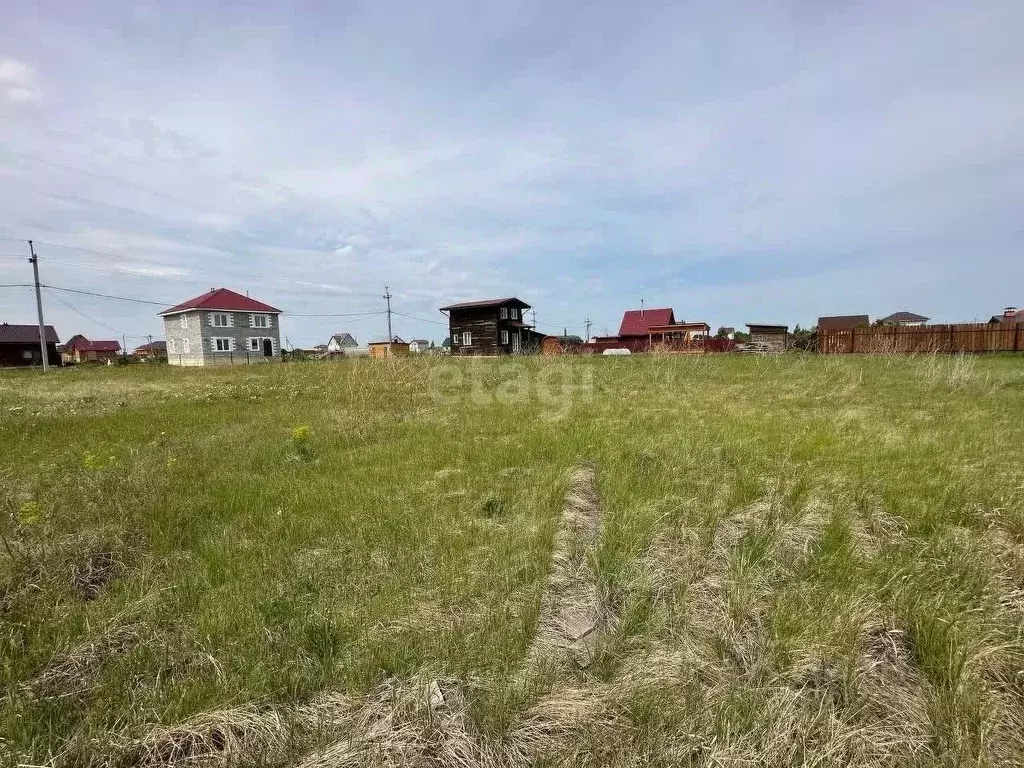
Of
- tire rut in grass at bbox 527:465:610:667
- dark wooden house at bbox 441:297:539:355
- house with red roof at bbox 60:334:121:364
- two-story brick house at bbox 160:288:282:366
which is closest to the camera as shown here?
tire rut in grass at bbox 527:465:610:667

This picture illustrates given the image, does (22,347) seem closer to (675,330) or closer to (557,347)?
(557,347)

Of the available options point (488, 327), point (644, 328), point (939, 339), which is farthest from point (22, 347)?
point (939, 339)

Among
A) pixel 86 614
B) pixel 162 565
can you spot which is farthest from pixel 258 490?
pixel 86 614

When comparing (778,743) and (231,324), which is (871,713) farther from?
(231,324)

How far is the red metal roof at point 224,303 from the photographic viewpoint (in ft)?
140

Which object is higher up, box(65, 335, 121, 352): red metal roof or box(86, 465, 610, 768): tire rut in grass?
box(65, 335, 121, 352): red metal roof

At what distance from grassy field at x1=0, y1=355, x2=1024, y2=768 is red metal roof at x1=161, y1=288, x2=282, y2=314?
140 feet

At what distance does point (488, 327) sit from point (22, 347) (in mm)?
54366

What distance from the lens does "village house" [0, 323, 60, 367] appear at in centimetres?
5081

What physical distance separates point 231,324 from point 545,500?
48.3 m

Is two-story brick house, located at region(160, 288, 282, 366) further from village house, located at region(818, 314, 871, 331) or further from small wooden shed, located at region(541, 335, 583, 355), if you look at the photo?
village house, located at region(818, 314, 871, 331)

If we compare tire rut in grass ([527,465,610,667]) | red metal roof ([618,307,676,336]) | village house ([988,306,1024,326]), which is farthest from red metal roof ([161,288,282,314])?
village house ([988,306,1024,326])

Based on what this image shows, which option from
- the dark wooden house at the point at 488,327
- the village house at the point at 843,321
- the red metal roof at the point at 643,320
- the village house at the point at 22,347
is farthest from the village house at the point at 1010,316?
the village house at the point at 22,347

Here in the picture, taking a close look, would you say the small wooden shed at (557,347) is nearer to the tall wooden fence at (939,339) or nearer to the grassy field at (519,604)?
the tall wooden fence at (939,339)
